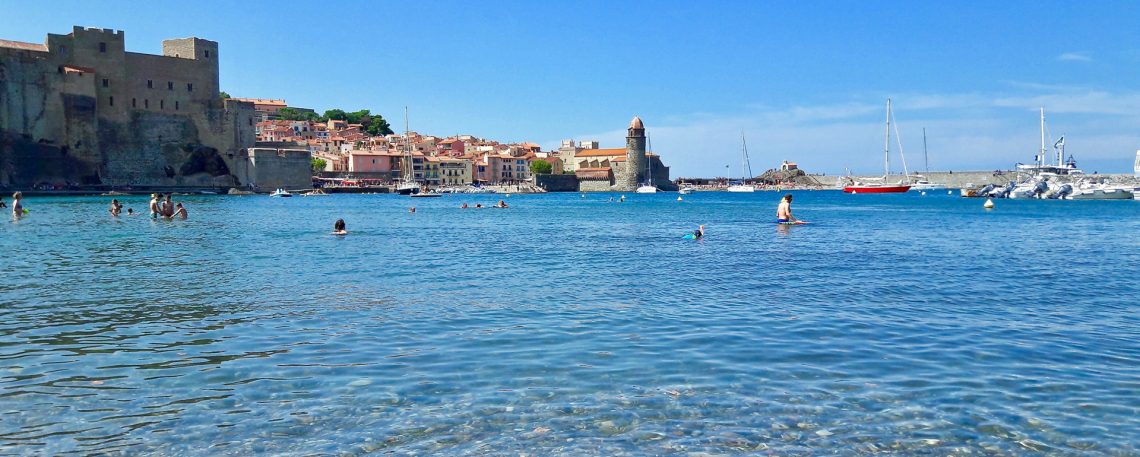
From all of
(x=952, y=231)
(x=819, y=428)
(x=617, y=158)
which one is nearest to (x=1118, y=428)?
(x=819, y=428)

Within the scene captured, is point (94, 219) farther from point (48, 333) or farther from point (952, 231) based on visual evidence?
point (952, 231)

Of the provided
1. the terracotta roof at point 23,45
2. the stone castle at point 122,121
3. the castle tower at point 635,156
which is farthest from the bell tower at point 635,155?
the terracotta roof at point 23,45

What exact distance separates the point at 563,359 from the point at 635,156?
98.4 m

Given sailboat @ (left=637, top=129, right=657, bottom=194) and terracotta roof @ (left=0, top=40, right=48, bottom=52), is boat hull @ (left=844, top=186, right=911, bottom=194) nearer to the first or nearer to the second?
sailboat @ (left=637, top=129, right=657, bottom=194)

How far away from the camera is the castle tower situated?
335 feet

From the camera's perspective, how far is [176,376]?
5.40 metres

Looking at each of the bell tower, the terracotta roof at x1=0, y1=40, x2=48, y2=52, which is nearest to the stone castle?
the terracotta roof at x1=0, y1=40, x2=48, y2=52

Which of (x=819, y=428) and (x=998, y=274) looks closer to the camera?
(x=819, y=428)

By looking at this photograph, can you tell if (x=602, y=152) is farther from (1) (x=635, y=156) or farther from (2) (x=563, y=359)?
(2) (x=563, y=359)

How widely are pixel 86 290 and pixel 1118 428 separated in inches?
401

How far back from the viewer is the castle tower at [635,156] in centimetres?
10219

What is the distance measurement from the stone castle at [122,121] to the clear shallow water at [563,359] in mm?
51972

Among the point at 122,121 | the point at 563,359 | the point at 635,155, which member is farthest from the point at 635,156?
the point at 563,359

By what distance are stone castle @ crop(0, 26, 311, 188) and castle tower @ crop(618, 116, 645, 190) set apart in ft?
141
